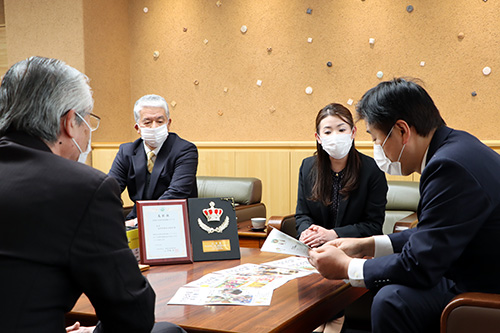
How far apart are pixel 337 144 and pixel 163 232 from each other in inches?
46.6

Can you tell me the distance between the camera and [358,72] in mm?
5441

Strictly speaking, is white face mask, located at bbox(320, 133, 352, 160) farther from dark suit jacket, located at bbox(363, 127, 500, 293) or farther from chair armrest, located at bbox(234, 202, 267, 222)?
chair armrest, located at bbox(234, 202, 267, 222)

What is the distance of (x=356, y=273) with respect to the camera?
1.94 m

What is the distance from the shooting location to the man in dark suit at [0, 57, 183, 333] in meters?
1.16

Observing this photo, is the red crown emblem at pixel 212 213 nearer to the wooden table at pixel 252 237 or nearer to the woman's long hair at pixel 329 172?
the woman's long hair at pixel 329 172

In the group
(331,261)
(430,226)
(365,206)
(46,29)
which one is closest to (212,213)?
(331,261)

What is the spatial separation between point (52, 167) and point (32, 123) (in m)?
0.15

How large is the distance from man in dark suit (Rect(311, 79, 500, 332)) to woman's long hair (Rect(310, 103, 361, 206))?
40.5 inches

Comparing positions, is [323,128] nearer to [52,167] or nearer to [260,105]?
[52,167]

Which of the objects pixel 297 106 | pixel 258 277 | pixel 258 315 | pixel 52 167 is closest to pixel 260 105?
pixel 297 106

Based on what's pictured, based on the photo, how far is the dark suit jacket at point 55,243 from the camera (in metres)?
1.15

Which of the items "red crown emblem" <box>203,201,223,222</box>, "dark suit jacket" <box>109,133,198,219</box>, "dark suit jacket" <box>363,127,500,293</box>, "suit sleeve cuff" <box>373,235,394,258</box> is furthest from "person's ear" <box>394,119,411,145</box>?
"dark suit jacket" <box>109,133,198,219</box>

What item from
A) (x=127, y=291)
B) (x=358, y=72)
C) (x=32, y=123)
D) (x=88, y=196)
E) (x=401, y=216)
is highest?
(x=358, y=72)

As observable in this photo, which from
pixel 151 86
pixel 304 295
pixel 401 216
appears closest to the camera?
pixel 304 295
